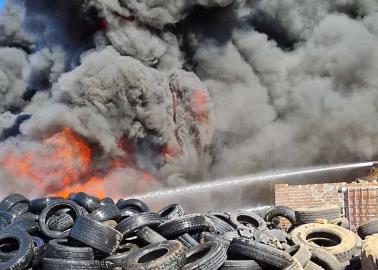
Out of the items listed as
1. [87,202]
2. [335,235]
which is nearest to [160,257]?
[335,235]

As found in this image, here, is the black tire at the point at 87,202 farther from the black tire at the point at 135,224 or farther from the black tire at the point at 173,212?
the black tire at the point at 135,224

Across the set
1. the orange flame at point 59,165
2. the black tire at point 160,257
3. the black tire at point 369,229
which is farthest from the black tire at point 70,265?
the orange flame at point 59,165

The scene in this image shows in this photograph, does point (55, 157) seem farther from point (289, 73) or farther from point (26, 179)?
point (289, 73)

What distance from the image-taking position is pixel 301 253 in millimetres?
6492

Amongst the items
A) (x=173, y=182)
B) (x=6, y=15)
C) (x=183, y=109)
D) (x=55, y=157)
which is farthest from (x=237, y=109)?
(x=6, y=15)

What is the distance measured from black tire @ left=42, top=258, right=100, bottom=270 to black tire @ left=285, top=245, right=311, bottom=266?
2.73 metres

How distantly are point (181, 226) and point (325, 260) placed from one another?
219 centimetres

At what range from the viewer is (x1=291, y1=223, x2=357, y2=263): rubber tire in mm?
6980

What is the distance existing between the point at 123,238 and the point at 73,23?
70.5 ft

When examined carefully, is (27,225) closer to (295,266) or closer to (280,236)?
(280,236)

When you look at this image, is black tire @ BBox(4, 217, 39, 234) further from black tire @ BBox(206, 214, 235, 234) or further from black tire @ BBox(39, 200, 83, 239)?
black tire @ BBox(206, 214, 235, 234)

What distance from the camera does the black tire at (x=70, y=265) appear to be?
6266mm

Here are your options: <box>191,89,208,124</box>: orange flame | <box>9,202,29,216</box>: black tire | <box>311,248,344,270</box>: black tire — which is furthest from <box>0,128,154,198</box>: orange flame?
<box>311,248,344,270</box>: black tire

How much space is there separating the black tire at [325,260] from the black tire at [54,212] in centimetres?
396
